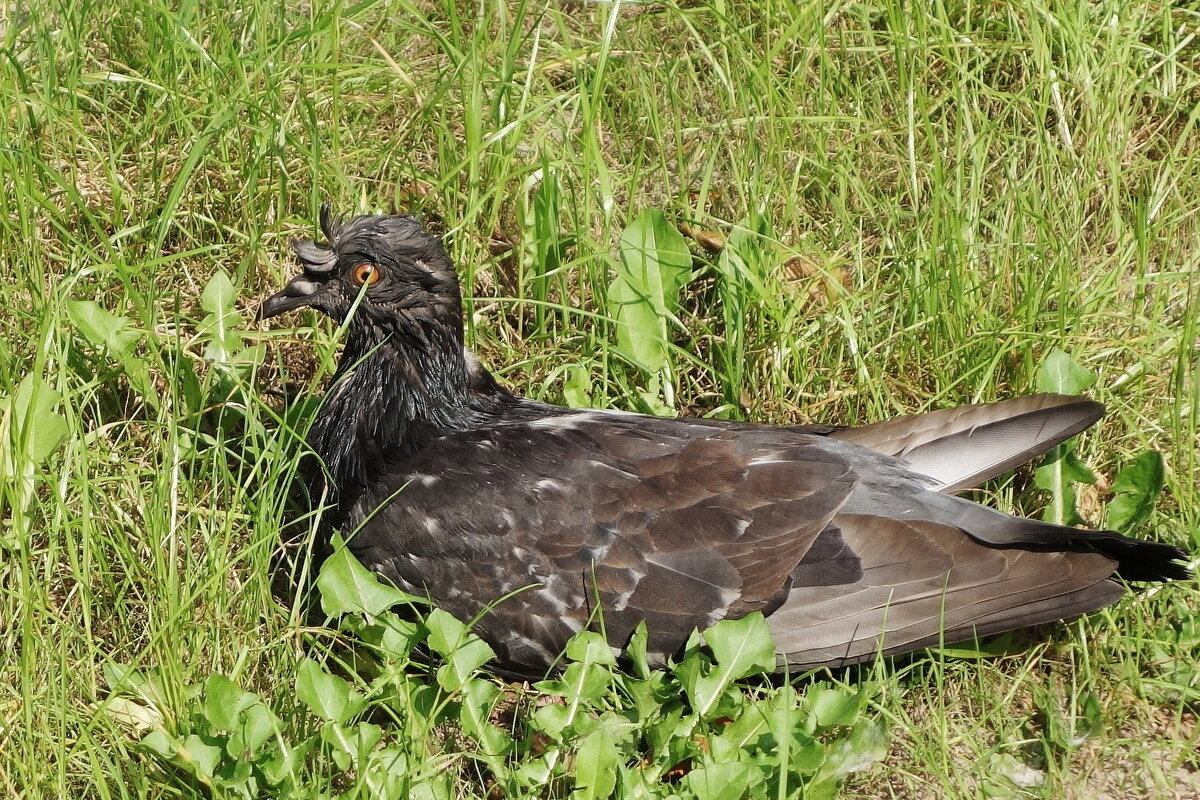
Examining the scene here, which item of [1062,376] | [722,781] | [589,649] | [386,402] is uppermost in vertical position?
[386,402]

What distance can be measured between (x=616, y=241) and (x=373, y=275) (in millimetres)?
1243

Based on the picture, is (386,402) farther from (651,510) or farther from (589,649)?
(589,649)

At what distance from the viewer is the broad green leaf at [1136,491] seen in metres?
4.54

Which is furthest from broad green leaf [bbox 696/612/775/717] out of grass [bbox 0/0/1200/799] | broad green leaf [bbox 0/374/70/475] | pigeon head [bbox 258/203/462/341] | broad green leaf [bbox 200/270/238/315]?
broad green leaf [bbox 200/270/238/315]

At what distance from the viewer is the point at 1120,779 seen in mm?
4016

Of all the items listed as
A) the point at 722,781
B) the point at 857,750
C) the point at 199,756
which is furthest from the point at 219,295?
the point at 857,750

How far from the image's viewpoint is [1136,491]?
4.59 m

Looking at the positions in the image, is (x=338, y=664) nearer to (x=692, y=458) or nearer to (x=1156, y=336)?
(x=692, y=458)

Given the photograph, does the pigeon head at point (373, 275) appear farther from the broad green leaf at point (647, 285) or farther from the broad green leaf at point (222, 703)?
the broad green leaf at point (222, 703)

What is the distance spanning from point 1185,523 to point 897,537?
45.5 inches

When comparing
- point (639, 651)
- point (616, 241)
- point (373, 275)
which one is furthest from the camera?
point (616, 241)

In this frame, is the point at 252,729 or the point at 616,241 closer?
the point at 252,729

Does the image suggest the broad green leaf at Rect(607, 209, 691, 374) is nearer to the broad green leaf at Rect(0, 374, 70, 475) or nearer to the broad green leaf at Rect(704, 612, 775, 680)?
the broad green leaf at Rect(704, 612, 775, 680)

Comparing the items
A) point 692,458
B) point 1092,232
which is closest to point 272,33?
point 692,458
